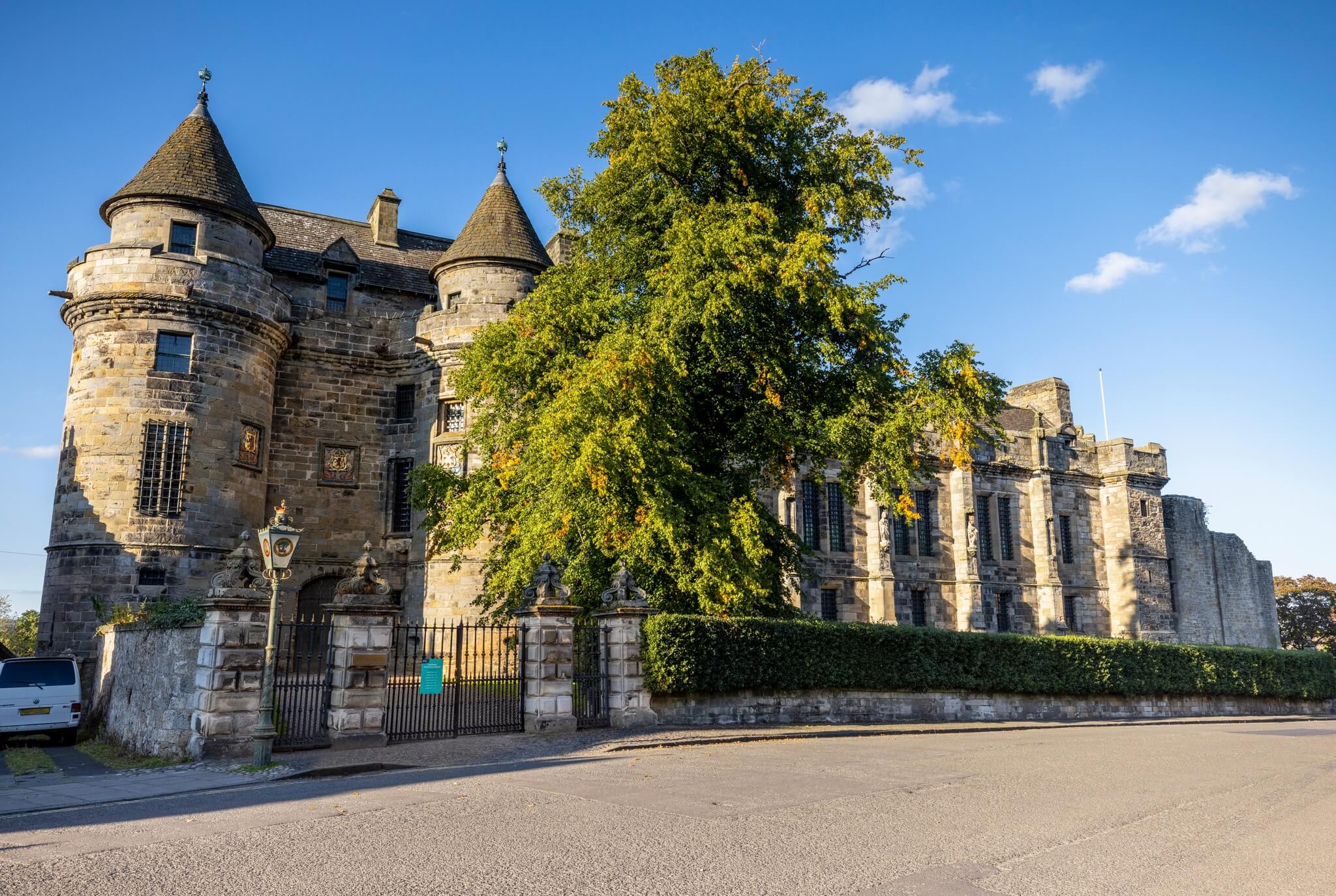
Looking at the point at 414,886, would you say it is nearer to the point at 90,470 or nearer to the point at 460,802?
the point at 460,802

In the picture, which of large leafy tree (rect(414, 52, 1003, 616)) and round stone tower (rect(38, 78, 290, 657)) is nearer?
large leafy tree (rect(414, 52, 1003, 616))

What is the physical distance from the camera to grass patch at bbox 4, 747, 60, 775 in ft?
45.1

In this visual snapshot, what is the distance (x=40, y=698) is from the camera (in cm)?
1789

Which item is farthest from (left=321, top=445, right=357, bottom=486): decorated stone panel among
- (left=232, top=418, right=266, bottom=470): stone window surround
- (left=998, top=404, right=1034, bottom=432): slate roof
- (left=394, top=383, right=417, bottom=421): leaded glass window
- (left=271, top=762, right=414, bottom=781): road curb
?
(left=998, top=404, right=1034, bottom=432): slate roof

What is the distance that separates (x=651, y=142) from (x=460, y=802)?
15215mm

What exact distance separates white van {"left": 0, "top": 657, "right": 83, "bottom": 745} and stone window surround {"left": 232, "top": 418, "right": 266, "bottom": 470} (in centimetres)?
810

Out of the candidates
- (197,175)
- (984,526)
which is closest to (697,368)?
(197,175)

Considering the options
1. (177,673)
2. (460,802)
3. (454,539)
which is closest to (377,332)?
(454,539)

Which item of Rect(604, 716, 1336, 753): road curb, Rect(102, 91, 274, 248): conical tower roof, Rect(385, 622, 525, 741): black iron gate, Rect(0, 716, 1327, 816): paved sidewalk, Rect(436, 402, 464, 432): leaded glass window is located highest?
Rect(102, 91, 274, 248): conical tower roof

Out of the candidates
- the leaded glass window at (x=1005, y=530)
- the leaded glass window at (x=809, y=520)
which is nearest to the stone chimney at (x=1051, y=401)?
the leaded glass window at (x=1005, y=530)

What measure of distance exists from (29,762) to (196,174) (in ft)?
55.8

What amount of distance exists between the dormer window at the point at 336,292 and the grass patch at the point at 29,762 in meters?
16.6

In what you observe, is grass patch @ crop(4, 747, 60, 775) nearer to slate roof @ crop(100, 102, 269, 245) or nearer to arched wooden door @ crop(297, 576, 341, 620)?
arched wooden door @ crop(297, 576, 341, 620)

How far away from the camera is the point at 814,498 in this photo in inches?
1505
